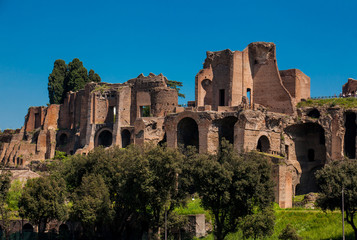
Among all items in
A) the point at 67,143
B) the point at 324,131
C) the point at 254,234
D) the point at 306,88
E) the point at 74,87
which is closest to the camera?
the point at 254,234

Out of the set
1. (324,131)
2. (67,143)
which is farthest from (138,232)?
(67,143)

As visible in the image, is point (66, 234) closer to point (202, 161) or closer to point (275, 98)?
point (202, 161)

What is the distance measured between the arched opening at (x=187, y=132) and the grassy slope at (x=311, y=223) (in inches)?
552

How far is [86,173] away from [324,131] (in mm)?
25586

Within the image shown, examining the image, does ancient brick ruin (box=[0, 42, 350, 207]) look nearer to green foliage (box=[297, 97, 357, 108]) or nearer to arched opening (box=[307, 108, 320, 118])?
arched opening (box=[307, 108, 320, 118])

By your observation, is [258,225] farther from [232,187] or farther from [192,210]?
[192,210]

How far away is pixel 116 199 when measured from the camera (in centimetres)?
3997

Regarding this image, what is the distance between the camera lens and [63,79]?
84.1 m

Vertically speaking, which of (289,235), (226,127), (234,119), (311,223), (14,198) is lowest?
(289,235)

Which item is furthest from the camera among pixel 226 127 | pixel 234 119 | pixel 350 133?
pixel 350 133

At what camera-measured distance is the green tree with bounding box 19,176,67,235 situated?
39369 mm

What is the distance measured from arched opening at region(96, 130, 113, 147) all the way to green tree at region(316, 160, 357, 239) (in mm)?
35400

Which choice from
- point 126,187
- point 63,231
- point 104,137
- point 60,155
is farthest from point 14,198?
point 60,155

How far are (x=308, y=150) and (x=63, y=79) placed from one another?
4111cm
